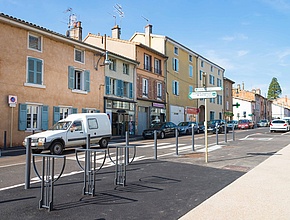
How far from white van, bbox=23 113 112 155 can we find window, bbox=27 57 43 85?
570 cm

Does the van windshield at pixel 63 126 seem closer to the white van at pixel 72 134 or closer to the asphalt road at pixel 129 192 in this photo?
the white van at pixel 72 134

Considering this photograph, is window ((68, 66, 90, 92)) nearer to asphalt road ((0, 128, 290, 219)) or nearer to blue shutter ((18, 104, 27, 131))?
blue shutter ((18, 104, 27, 131))

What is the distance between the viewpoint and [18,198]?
523cm

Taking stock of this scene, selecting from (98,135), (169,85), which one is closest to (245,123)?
(169,85)

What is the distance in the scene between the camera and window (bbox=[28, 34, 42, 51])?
18.2 metres

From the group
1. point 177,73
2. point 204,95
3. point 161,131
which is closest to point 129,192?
point 204,95

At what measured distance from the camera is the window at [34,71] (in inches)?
706

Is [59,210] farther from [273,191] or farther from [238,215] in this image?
[273,191]

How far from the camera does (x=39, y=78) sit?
18.6 m

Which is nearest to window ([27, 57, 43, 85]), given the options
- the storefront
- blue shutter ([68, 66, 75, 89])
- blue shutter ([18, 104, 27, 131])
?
blue shutter ([18, 104, 27, 131])

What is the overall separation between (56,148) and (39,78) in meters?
7.95

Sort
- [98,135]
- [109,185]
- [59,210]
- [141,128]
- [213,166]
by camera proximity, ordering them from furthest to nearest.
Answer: [141,128] → [98,135] → [213,166] → [109,185] → [59,210]

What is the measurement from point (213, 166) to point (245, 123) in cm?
3714

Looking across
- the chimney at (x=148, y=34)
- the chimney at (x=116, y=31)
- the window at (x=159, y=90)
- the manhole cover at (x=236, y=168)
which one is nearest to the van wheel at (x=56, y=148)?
the manhole cover at (x=236, y=168)
